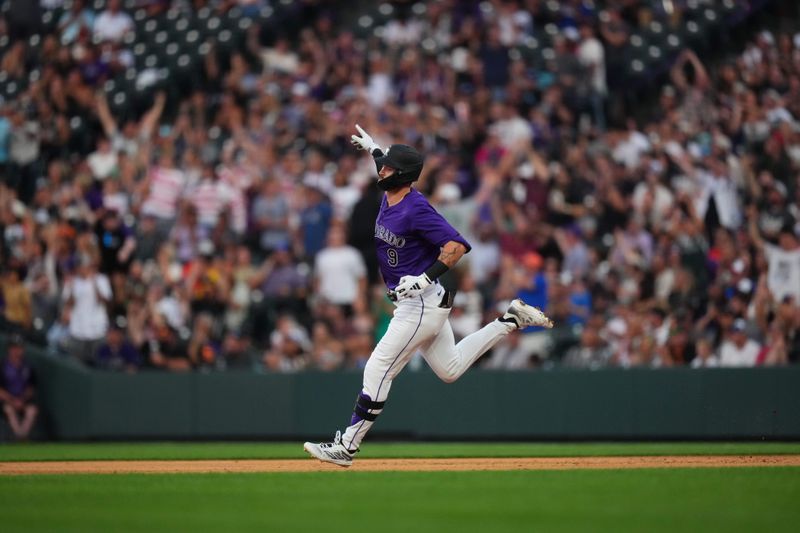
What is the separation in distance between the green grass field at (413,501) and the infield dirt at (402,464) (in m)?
0.49

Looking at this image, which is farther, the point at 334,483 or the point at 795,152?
the point at 795,152

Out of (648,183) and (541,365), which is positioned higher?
(648,183)

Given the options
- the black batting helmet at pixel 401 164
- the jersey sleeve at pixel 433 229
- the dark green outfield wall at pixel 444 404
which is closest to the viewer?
the jersey sleeve at pixel 433 229

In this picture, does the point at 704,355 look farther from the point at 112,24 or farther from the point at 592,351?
the point at 112,24

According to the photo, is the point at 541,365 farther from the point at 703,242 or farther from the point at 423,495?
the point at 423,495

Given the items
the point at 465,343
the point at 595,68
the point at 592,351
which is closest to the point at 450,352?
the point at 465,343

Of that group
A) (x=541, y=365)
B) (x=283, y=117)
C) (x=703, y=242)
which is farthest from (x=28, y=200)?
(x=703, y=242)

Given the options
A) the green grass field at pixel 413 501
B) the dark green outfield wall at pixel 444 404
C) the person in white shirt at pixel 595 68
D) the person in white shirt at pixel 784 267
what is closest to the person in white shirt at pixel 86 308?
the dark green outfield wall at pixel 444 404

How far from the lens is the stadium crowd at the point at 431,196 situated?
50.6 ft

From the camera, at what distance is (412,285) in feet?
32.9

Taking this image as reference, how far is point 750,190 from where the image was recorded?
16.0 meters

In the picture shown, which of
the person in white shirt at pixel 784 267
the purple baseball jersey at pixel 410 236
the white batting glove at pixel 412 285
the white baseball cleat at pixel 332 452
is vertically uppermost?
the purple baseball jersey at pixel 410 236

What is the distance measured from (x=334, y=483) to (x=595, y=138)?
9.56m

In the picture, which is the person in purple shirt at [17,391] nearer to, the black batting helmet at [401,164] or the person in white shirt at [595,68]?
the black batting helmet at [401,164]
